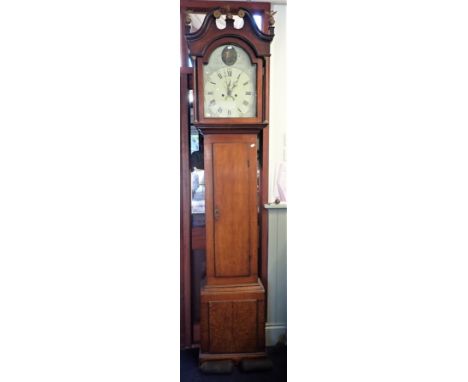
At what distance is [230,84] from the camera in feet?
4.44

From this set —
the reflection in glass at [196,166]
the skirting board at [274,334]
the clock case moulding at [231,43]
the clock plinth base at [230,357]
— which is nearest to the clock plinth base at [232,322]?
the clock plinth base at [230,357]

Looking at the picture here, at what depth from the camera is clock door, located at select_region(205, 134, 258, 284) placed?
139 centimetres

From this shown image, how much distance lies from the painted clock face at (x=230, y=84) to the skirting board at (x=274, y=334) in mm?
1186

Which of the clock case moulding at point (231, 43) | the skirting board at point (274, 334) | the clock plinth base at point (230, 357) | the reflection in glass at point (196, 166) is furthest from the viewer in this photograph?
the skirting board at point (274, 334)

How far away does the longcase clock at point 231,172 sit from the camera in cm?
133

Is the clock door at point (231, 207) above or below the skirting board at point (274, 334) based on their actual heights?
above

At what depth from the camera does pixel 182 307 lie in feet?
5.46

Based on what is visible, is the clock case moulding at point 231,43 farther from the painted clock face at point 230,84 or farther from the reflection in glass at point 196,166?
the reflection in glass at point 196,166

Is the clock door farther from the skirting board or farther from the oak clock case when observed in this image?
the skirting board

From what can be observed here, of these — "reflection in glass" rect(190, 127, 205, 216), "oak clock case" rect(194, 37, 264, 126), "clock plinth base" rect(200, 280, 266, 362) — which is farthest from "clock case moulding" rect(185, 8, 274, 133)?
"clock plinth base" rect(200, 280, 266, 362)

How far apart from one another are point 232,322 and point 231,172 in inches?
28.2
